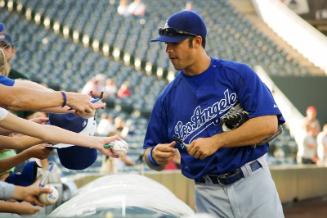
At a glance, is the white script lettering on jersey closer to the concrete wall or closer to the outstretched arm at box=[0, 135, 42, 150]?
the outstretched arm at box=[0, 135, 42, 150]

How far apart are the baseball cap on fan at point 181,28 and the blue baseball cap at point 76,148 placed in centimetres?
52

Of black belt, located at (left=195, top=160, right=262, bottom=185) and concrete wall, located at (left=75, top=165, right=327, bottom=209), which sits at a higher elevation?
A: concrete wall, located at (left=75, top=165, right=327, bottom=209)

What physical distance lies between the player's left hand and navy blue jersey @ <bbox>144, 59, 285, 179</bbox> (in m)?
0.12

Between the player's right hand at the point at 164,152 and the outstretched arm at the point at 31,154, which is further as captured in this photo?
the outstretched arm at the point at 31,154

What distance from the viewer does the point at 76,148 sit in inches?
146

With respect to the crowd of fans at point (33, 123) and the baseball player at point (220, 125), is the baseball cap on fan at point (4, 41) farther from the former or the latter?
the baseball player at point (220, 125)

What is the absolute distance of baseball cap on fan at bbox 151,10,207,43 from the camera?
3570 mm

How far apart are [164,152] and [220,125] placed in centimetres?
28

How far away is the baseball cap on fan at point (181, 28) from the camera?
3570 millimetres

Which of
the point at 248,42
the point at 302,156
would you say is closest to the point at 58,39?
the point at 248,42

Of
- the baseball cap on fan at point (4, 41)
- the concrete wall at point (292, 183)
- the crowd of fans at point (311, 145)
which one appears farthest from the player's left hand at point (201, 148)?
the crowd of fans at point (311, 145)

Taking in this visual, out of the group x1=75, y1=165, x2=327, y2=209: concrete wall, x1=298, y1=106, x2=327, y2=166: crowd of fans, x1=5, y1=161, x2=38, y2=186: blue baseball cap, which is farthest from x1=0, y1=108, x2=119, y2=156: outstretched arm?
x1=298, y1=106, x2=327, y2=166: crowd of fans

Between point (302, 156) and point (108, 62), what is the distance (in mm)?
7516

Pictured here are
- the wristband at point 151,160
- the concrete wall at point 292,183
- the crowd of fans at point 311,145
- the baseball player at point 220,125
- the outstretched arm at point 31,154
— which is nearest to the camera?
the baseball player at point 220,125
